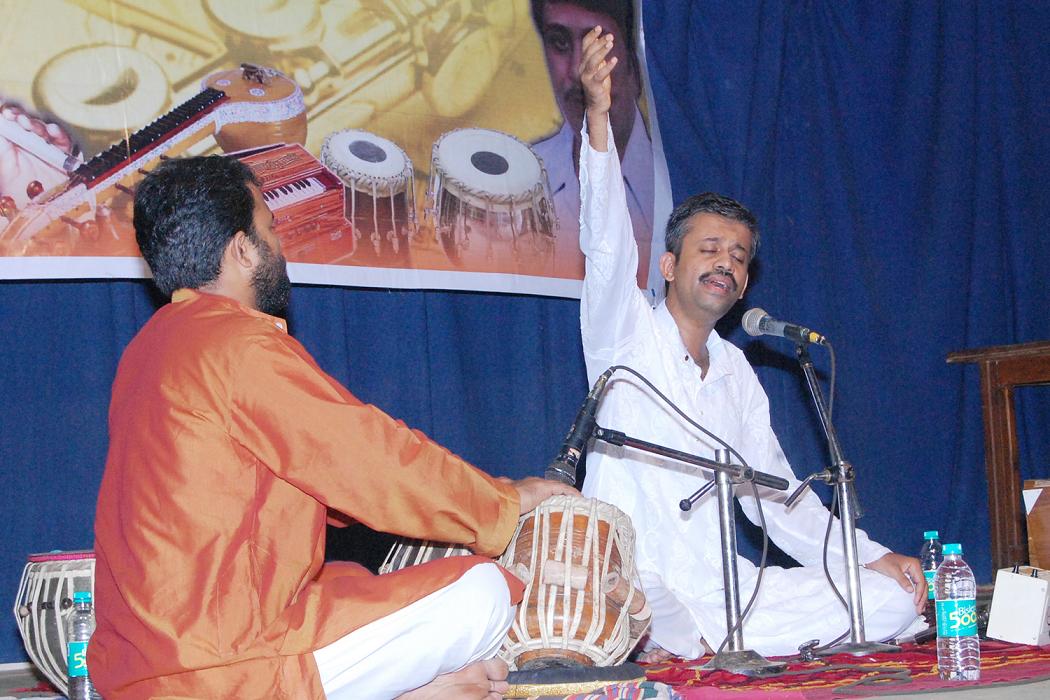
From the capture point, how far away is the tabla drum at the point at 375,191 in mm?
3674

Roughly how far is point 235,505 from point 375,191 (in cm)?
192

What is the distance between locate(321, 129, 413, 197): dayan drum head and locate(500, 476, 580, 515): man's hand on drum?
1.62 metres

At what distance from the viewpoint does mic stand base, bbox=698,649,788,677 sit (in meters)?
2.83

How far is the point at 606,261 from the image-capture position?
3.29m

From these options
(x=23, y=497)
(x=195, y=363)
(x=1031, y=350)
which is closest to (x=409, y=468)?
(x=195, y=363)

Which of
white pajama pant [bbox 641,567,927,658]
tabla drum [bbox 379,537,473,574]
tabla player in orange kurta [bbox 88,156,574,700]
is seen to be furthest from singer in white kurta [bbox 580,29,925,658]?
tabla player in orange kurta [bbox 88,156,574,700]

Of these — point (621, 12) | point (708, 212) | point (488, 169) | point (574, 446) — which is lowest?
point (574, 446)

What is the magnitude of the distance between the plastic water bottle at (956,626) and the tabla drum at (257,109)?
231 centimetres

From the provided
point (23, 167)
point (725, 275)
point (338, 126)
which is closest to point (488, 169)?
point (338, 126)

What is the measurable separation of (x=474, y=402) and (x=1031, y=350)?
2.28 meters

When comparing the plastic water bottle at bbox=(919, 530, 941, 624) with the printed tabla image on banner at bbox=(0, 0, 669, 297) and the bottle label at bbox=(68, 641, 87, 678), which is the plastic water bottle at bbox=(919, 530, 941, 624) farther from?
the bottle label at bbox=(68, 641, 87, 678)

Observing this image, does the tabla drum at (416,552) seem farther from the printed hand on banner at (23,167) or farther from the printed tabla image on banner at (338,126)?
the printed hand on banner at (23,167)

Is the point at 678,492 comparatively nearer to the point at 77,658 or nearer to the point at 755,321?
the point at 755,321

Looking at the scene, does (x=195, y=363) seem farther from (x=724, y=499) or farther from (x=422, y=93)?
(x=422, y=93)
